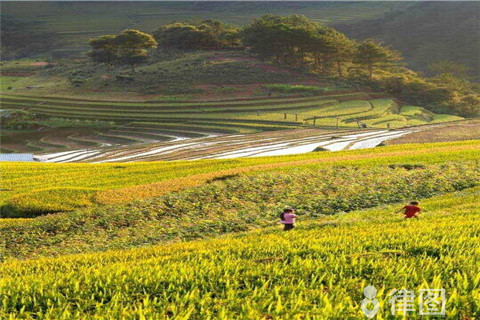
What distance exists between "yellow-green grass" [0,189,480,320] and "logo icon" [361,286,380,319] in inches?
3.6

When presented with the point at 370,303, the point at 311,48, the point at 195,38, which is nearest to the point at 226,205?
the point at 370,303

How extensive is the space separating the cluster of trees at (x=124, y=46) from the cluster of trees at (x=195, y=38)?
17.4 m

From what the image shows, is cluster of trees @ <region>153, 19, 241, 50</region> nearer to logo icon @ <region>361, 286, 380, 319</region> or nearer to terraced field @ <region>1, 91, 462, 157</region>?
terraced field @ <region>1, 91, 462, 157</region>

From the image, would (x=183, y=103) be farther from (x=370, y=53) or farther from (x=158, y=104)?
(x=370, y=53)

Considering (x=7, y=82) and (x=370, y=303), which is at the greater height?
(x=370, y=303)

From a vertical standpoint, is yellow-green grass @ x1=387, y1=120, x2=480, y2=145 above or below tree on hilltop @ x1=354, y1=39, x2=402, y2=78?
below

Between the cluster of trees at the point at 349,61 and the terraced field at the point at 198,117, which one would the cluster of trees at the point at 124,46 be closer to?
the terraced field at the point at 198,117

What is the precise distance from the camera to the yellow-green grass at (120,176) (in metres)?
24.5

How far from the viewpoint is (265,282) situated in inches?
309

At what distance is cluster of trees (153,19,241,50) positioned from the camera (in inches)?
4843

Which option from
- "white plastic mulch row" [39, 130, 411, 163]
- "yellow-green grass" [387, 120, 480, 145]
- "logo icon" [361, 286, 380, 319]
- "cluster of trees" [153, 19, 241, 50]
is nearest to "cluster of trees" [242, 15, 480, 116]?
"cluster of trees" [153, 19, 241, 50]

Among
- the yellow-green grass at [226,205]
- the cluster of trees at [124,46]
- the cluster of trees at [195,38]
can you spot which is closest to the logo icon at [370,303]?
the yellow-green grass at [226,205]

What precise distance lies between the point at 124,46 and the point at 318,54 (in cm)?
5010

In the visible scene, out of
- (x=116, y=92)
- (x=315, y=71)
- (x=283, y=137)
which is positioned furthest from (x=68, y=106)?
(x=315, y=71)
